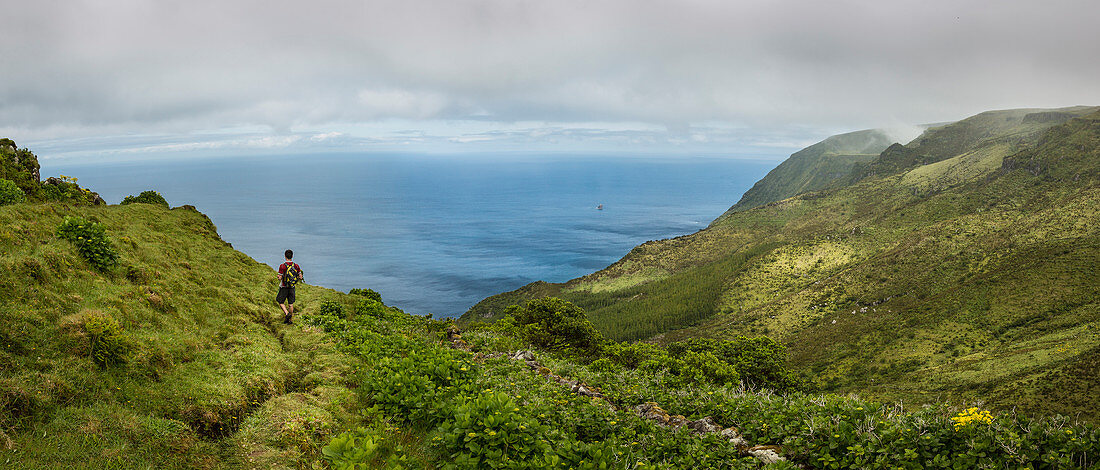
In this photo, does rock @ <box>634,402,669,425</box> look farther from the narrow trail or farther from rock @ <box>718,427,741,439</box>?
rock @ <box>718,427,741,439</box>

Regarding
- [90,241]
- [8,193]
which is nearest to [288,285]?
[90,241]

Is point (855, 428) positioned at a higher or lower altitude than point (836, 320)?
higher

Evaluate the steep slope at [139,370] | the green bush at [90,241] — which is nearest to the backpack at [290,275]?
the steep slope at [139,370]

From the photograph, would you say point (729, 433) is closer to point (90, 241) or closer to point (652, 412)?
point (652, 412)

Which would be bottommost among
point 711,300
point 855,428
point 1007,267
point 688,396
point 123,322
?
point 711,300

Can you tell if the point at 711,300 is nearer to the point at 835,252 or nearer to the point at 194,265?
the point at 835,252

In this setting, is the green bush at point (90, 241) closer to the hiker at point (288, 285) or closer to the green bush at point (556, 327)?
the hiker at point (288, 285)

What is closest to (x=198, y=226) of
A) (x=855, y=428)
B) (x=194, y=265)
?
(x=194, y=265)
